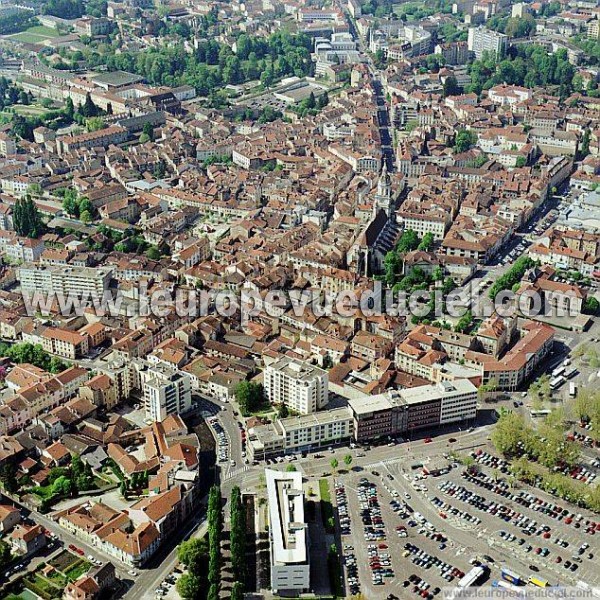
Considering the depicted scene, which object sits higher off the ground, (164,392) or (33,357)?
(164,392)

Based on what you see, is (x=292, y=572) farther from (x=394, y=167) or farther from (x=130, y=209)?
(x=394, y=167)

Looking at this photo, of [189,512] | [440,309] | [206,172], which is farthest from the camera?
[206,172]

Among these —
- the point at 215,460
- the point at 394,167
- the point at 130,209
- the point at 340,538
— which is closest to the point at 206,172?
the point at 130,209

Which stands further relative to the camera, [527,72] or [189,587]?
[527,72]

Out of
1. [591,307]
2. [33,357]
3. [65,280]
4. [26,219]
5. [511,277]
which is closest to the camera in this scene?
[33,357]

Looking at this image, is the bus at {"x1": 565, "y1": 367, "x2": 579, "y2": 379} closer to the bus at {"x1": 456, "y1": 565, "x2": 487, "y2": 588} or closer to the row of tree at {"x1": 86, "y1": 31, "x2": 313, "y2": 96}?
the bus at {"x1": 456, "y1": 565, "x2": 487, "y2": 588}

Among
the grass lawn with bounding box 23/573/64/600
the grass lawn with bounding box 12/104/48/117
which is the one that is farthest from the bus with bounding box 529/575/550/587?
the grass lawn with bounding box 12/104/48/117

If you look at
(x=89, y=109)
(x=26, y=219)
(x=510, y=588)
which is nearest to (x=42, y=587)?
(x=510, y=588)

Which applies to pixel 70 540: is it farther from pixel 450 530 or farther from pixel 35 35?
pixel 35 35
